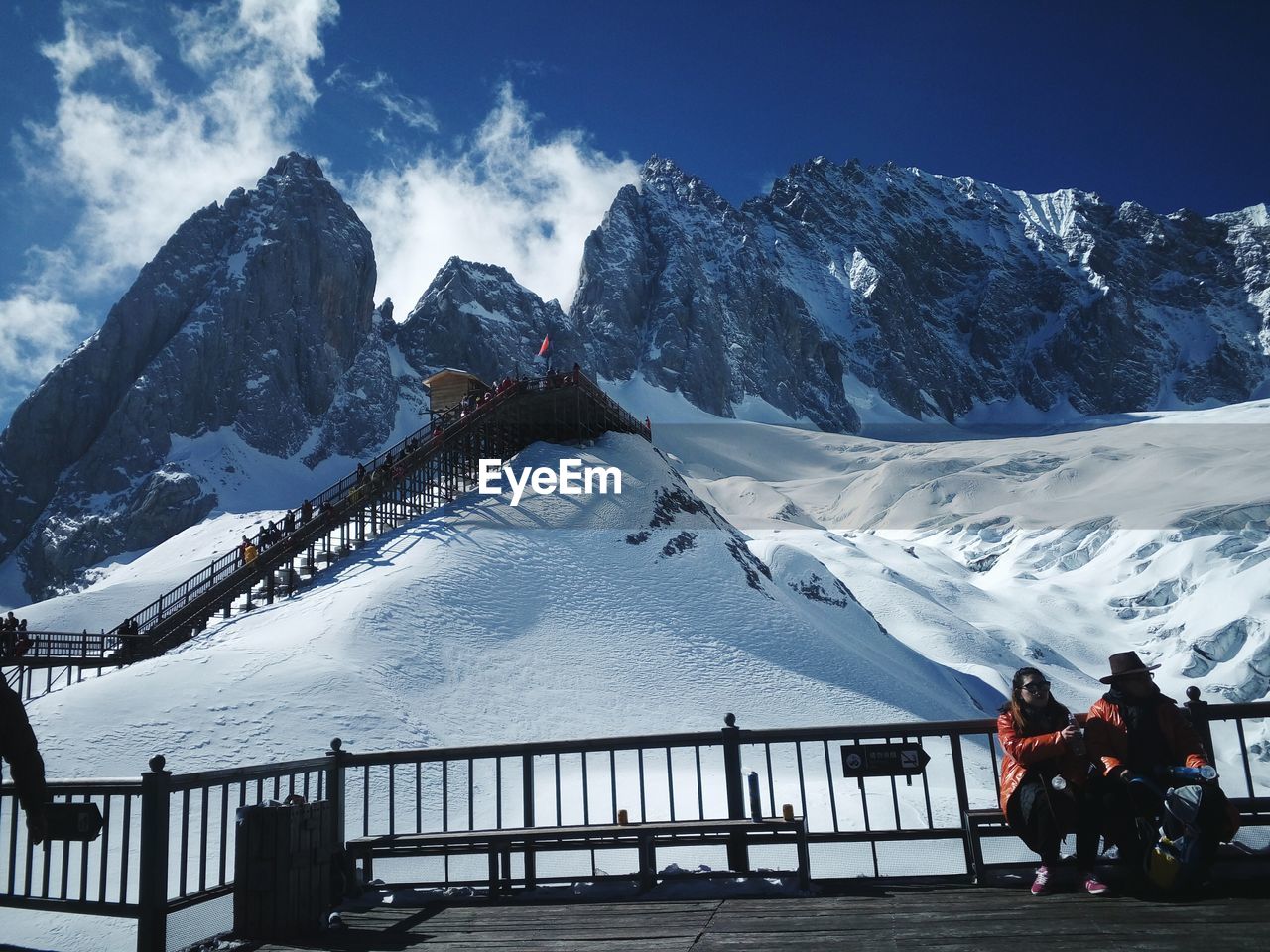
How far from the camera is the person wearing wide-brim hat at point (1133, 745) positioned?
273 inches

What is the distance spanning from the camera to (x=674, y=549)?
1444 inches

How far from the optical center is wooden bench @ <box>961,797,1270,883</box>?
7676 mm

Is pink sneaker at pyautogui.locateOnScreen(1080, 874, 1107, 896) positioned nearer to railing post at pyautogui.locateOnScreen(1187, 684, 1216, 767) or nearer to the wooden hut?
railing post at pyautogui.locateOnScreen(1187, 684, 1216, 767)

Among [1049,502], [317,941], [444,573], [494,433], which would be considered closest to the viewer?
[317,941]

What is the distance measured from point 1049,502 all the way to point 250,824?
413 ft

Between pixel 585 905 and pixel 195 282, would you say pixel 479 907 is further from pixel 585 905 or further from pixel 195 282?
A: pixel 195 282

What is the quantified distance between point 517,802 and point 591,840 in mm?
10264

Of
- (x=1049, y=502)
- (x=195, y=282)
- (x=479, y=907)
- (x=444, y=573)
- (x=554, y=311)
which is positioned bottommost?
(x=479, y=907)

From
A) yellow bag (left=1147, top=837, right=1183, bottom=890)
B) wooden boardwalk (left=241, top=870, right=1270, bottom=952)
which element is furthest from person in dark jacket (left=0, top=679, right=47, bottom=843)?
yellow bag (left=1147, top=837, right=1183, bottom=890)

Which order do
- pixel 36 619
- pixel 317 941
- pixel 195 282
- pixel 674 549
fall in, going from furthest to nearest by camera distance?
pixel 195 282 < pixel 36 619 < pixel 674 549 < pixel 317 941

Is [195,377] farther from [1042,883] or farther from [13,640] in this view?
[1042,883]

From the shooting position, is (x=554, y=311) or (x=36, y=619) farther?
(x=554, y=311)

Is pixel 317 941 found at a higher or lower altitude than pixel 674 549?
lower

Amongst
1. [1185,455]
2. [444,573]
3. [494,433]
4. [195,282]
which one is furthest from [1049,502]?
[195,282]
